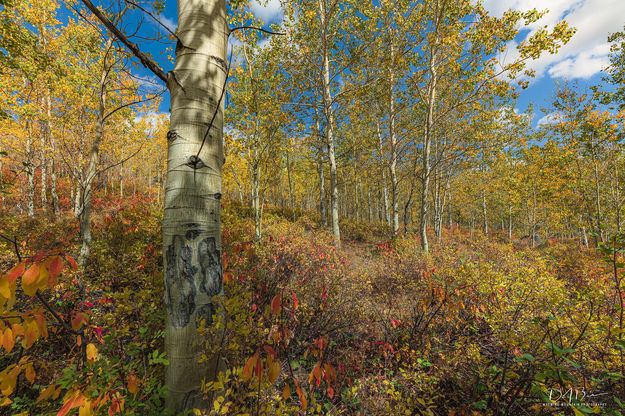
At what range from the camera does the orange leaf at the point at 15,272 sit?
87 cm

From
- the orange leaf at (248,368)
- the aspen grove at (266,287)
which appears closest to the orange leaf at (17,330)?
the aspen grove at (266,287)

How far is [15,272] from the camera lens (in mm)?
894

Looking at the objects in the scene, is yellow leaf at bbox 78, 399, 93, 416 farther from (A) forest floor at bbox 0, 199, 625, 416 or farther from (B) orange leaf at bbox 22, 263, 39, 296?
(B) orange leaf at bbox 22, 263, 39, 296

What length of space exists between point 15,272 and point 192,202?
71 centimetres

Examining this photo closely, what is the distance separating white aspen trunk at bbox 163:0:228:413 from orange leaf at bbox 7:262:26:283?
1.75 ft

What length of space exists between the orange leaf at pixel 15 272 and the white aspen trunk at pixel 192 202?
53cm

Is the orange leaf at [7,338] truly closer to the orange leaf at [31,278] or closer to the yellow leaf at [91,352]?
the orange leaf at [31,278]

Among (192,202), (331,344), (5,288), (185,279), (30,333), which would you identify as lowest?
(331,344)

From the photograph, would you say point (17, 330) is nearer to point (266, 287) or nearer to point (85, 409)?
point (85, 409)

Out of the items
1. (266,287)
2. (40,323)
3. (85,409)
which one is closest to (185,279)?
(40,323)

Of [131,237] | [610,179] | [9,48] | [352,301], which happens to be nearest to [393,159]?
[352,301]

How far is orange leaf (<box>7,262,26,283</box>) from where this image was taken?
872 millimetres

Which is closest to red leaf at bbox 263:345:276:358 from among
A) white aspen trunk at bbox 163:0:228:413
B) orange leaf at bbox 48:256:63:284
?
white aspen trunk at bbox 163:0:228:413

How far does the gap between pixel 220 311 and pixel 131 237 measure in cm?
617
